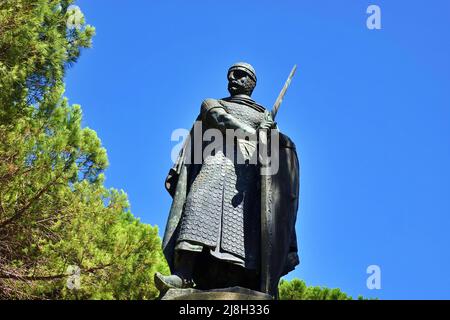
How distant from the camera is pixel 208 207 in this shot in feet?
18.2

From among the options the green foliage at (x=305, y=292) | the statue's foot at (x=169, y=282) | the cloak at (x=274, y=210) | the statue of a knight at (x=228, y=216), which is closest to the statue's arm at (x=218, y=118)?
the statue of a knight at (x=228, y=216)

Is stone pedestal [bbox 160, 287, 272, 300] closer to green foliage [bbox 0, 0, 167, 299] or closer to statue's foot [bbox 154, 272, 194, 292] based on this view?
statue's foot [bbox 154, 272, 194, 292]

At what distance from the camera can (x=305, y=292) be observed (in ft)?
55.2

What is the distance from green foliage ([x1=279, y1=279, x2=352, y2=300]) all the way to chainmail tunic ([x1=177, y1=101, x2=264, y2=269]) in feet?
37.0

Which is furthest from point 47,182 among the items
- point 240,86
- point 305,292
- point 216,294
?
point 305,292

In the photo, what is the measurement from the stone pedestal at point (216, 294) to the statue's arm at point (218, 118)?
1395 millimetres

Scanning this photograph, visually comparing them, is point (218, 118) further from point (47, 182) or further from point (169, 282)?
point (47, 182)

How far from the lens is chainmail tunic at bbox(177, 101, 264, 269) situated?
17.7ft

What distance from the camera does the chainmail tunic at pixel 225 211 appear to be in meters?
5.39

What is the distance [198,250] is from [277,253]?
24.2 inches

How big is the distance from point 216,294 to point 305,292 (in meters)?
12.2

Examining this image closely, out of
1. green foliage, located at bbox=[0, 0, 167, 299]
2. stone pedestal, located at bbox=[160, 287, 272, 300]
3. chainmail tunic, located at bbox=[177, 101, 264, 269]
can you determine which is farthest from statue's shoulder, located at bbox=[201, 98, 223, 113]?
green foliage, located at bbox=[0, 0, 167, 299]

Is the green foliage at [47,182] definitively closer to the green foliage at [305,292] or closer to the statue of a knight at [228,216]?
the statue of a knight at [228,216]
